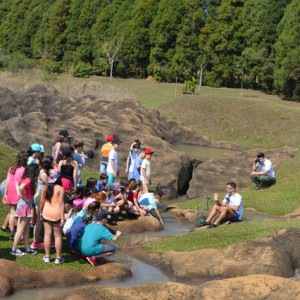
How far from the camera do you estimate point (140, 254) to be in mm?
13164

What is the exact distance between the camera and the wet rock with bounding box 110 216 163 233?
50.4 ft

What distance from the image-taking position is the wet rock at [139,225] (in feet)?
50.4

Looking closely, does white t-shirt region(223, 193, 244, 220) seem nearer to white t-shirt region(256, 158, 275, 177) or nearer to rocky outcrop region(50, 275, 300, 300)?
white t-shirt region(256, 158, 275, 177)

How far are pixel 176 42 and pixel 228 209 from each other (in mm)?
54543

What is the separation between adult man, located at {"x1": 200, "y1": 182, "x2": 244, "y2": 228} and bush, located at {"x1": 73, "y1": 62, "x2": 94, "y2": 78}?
59.0 m

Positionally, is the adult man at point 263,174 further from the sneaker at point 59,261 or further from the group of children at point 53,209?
the sneaker at point 59,261

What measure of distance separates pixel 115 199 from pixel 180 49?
52686 mm

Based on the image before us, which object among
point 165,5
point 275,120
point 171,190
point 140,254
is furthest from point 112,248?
point 165,5

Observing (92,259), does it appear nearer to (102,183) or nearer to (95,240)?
(95,240)

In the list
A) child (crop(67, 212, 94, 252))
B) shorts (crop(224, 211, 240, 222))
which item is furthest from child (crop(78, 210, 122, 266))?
shorts (crop(224, 211, 240, 222))

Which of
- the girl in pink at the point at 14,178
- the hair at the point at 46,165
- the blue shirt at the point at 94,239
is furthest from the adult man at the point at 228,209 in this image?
the girl in pink at the point at 14,178

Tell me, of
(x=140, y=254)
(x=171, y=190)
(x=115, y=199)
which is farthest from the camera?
(x=171, y=190)

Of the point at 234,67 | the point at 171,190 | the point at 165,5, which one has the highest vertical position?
the point at 165,5

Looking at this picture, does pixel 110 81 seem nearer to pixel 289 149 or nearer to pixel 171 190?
pixel 289 149
